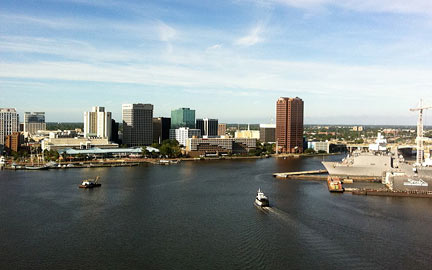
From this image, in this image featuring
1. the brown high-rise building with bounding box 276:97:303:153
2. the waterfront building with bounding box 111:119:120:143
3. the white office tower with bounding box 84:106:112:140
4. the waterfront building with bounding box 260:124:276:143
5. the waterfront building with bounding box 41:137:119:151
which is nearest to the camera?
the waterfront building with bounding box 41:137:119:151

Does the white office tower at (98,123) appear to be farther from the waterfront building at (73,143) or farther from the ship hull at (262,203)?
the ship hull at (262,203)

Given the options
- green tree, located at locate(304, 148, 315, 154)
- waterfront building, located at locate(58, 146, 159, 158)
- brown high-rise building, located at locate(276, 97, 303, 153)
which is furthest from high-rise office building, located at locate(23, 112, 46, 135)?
green tree, located at locate(304, 148, 315, 154)

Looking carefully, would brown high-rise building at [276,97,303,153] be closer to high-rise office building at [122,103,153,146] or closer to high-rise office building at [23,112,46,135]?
high-rise office building at [122,103,153,146]

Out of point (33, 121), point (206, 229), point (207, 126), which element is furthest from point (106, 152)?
point (33, 121)

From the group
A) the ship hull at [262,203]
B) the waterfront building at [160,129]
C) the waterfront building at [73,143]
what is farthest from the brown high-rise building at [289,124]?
the ship hull at [262,203]

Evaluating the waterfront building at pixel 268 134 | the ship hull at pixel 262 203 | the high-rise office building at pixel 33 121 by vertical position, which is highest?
the high-rise office building at pixel 33 121

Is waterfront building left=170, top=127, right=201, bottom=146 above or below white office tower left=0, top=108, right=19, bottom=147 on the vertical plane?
below
